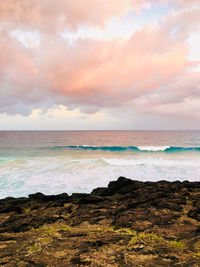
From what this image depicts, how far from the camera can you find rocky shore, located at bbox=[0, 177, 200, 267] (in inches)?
146

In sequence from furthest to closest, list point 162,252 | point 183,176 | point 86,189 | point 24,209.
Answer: point 183,176, point 86,189, point 24,209, point 162,252

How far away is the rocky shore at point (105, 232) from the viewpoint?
3701mm

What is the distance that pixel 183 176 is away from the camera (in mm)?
19094

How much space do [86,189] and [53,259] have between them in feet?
37.4

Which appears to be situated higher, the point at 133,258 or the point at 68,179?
the point at 133,258

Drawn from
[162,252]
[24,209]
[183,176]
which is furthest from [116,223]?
[183,176]

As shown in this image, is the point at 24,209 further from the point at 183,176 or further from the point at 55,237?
the point at 183,176

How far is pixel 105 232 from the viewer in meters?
5.05

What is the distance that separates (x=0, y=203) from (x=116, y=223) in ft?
18.0

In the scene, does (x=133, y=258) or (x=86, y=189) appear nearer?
(x=133, y=258)

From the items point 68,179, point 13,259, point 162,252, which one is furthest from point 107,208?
point 68,179

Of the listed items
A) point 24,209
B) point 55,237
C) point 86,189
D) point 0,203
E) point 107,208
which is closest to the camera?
point 55,237

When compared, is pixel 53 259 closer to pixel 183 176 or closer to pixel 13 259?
pixel 13 259

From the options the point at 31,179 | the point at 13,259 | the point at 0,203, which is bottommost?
the point at 31,179
